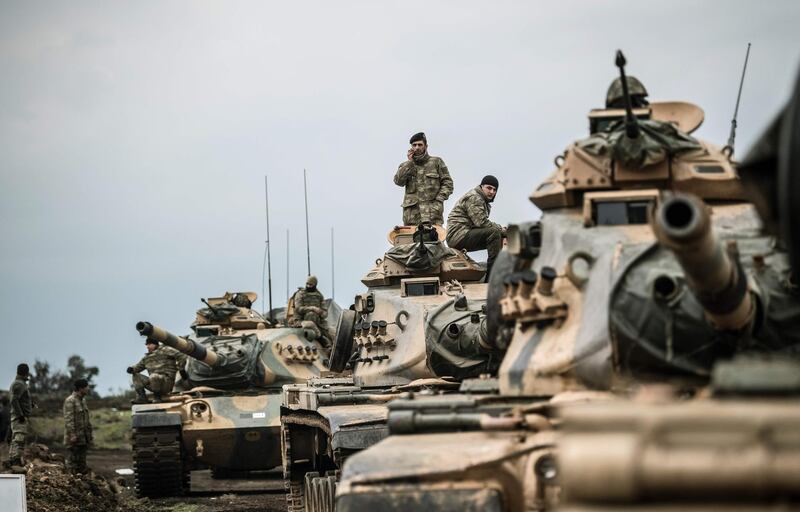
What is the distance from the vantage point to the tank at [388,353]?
13.5m

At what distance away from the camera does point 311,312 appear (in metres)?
24.6

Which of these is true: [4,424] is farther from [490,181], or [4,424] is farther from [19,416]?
[490,181]

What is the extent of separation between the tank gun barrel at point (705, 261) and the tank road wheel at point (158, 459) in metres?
15.3

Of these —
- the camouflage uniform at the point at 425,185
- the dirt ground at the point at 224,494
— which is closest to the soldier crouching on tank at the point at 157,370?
the dirt ground at the point at 224,494

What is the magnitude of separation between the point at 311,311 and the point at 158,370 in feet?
9.84

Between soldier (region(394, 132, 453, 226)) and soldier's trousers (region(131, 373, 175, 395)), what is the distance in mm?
7943

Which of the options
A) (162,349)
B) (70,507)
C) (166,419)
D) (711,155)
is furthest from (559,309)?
(162,349)

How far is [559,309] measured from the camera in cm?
854

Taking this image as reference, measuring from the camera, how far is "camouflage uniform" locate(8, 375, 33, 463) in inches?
918

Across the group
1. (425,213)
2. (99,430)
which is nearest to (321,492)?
(425,213)

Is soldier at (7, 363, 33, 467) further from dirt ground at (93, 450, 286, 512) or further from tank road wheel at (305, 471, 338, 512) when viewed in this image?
tank road wheel at (305, 471, 338, 512)

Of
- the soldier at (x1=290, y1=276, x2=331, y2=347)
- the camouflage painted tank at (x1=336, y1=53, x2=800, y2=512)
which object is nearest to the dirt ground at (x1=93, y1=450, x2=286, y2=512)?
the soldier at (x1=290, y1=276, x2=331, y2=347)

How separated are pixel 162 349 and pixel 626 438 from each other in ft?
72.6

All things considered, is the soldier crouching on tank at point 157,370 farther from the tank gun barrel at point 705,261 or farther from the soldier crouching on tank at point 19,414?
the tank gun barrel at point 705,261
